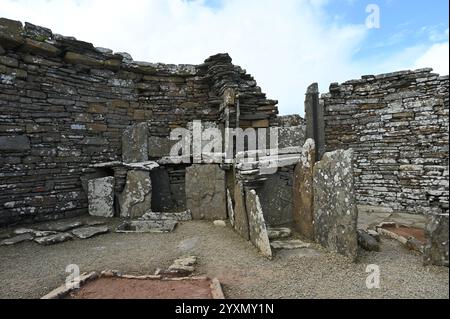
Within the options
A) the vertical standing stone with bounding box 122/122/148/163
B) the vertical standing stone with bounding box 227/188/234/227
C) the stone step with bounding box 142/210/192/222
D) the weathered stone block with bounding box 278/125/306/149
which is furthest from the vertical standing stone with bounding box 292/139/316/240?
the vertical standing stone with bounding box 122/122/148/163

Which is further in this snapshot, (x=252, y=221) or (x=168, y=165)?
(x=168, y=165)

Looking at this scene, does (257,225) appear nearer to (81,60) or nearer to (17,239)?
(17,239)

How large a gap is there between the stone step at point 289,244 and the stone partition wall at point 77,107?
3.49 metres

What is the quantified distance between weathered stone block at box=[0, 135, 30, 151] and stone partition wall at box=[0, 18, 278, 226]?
16 mm

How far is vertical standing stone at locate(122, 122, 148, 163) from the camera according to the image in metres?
7.02

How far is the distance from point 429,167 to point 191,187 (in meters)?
6.40

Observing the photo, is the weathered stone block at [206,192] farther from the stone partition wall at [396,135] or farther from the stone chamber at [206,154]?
the stone partition wall at [396,135]

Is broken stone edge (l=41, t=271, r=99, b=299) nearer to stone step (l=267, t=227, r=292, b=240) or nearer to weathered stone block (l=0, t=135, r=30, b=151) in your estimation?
stone step (l=267, t=227, r=292, b=240)

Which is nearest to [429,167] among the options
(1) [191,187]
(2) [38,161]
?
(1) [191,187]

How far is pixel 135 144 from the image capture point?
7.09 metres

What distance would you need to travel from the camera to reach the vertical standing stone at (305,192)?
4.17 metres

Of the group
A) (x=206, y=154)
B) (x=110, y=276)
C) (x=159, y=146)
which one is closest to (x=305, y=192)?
(x=206, y=154)

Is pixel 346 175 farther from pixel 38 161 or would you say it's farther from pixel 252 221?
pixel 38 161

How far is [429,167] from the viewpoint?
7.09 meters
